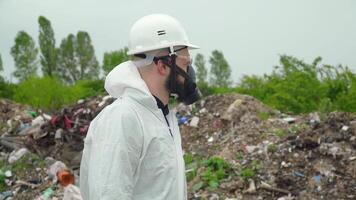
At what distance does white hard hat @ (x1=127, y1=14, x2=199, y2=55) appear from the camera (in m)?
2.69

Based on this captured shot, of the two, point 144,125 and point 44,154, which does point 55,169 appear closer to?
point 44,154

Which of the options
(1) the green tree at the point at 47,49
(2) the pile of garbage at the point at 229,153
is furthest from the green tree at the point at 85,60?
(2) the pile of garbage at the point at 229,153

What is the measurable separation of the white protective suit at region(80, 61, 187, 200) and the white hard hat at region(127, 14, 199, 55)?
171mm

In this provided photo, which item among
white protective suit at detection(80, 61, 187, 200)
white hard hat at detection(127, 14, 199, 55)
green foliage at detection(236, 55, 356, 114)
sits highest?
white hard hat at detection(127, 14, 199, 55)

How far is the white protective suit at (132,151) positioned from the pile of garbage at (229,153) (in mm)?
4196

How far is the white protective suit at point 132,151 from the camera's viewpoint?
2.27 m

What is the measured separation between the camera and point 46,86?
2294cm

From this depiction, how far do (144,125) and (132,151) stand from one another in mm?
135

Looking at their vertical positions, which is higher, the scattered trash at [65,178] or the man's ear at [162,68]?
the man's ear at [162,68]

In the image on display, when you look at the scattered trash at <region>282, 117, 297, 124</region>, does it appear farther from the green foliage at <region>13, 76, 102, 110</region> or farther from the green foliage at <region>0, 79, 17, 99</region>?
the green foliage at <region>0, 79, 17, 99</region>

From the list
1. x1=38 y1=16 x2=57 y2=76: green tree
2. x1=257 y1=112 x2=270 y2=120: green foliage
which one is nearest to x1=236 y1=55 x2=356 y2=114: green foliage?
x1=257 y1=112 x2=270 y2=120: green foliage

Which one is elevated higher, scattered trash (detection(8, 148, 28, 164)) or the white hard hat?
the white hard hat

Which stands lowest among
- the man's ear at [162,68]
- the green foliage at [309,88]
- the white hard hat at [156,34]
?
the green foliage at [309,88]

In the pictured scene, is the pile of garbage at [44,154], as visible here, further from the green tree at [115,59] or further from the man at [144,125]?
the green tree at [115,59]
